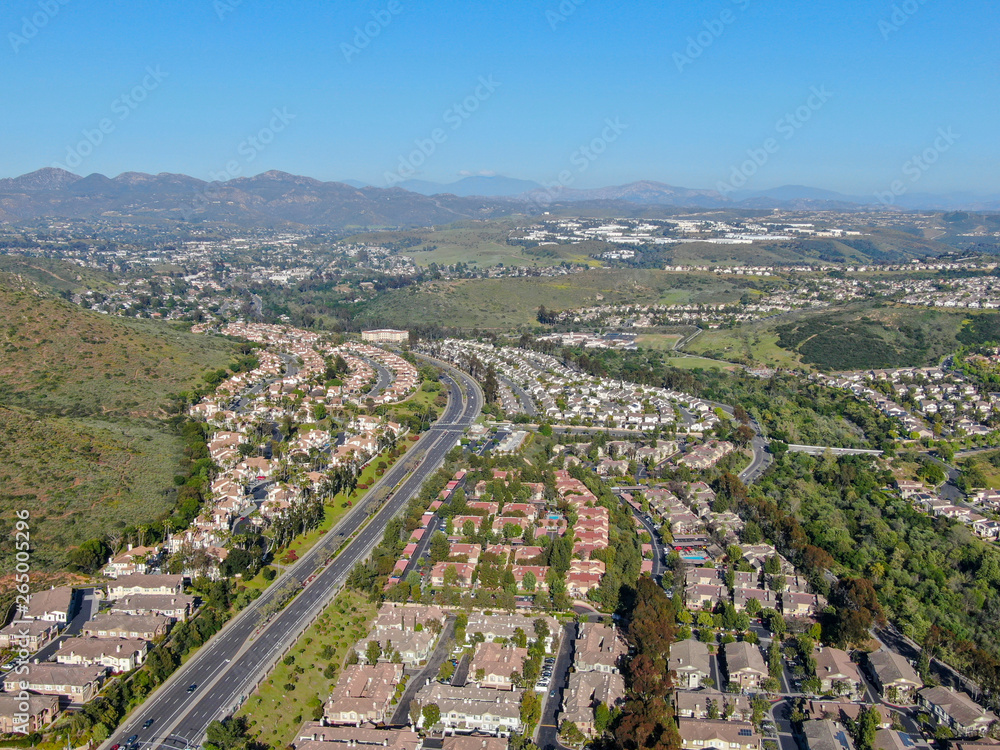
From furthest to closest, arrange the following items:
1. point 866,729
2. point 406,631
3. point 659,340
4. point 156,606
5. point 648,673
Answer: point 659,340, point 156,606, point 406,631, point 648,673, point 866,729

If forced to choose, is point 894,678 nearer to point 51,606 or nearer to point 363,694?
point 363,694

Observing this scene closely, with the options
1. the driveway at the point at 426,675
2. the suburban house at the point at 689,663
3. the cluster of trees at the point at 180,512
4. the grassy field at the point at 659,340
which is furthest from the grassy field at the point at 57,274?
the suburban house at the point at 689,663

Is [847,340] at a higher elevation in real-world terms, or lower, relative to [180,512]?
higher

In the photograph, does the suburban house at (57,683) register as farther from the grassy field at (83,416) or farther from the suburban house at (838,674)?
the suburban house at (838,674)

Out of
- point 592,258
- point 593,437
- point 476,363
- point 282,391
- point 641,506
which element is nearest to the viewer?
point 641,506

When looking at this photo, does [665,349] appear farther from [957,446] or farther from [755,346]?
[957,446]

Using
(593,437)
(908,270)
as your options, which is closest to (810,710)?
(593,437)

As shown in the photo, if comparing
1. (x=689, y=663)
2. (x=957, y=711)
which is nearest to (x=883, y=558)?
(x=957, y=711)

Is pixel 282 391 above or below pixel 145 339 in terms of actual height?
below
